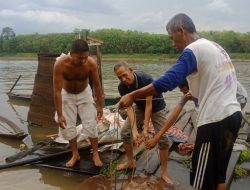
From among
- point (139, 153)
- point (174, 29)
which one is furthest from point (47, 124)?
point (174, 29)

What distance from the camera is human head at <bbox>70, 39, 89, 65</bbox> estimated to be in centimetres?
512

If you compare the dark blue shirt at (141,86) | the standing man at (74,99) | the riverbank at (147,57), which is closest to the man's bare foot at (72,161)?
the standing man at (74,99)

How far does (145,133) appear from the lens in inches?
173

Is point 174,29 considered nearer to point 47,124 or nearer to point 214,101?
point 214,101

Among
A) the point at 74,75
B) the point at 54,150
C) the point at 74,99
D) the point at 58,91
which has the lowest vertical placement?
the point at 54,150

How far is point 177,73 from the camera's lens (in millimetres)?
2684

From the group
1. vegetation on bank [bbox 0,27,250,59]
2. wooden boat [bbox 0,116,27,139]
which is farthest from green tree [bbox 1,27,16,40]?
wooden boat [bbox 0,116,27,139]

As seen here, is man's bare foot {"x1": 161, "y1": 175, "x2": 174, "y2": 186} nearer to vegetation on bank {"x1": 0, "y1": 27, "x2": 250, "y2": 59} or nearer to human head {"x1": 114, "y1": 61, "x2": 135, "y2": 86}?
human head {"x1": 114, "y1": 61, "x2": 135, "y2": 86}

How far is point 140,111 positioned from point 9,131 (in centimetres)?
448

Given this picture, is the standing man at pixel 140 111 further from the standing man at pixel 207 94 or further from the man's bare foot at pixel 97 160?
the standing man at pixel 207 94

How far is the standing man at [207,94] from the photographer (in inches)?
110

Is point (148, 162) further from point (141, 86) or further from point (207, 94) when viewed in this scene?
point (207, 94)

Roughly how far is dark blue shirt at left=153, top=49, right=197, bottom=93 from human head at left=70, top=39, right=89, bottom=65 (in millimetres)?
2600

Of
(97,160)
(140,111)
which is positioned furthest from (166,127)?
(97,160)
